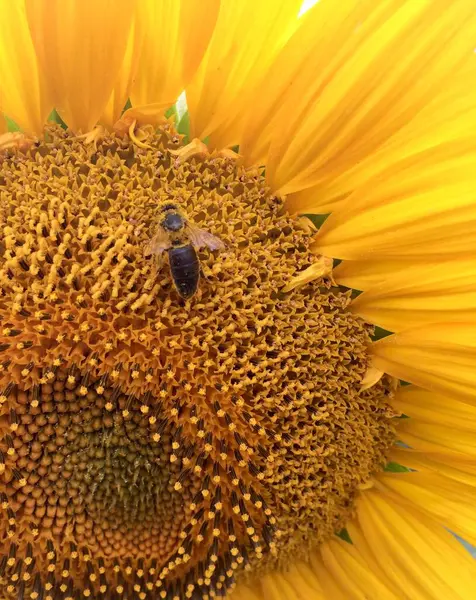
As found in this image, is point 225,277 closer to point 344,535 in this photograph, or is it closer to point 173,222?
point 173,222

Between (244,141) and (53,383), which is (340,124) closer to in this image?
(244,141)

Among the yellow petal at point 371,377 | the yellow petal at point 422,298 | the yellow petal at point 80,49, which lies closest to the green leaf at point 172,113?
the yellow petal at point 80,49

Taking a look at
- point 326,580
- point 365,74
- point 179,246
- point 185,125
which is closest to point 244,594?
point 326,580

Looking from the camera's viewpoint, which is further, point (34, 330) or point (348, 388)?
point (348, 388)

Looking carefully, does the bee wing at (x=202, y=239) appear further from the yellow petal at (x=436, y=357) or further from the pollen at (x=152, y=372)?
the yellow petal at (x=436, y=357)

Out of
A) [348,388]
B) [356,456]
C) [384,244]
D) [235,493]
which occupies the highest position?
[384,244]

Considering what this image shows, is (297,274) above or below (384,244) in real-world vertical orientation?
below

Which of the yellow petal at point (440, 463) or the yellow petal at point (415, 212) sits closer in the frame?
the yellow petal at point (415, 212)

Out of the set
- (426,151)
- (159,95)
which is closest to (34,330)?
(159,95)
